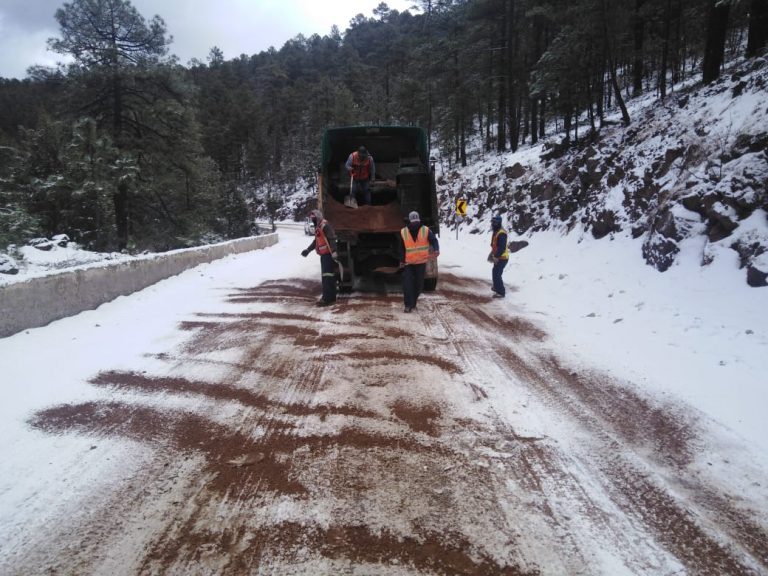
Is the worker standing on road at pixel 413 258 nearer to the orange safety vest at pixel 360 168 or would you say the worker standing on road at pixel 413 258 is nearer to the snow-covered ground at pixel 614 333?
the snow-covered ground at pixel 614 333

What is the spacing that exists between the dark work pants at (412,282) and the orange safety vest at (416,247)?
11 cm

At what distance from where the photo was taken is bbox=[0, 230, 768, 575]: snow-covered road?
2.20 meters

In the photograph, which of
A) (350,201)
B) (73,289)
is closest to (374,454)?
(73,289)

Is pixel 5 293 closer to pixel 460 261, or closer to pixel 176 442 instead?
pixel 176 442

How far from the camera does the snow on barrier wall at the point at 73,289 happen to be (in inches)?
217

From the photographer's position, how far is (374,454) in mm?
3029

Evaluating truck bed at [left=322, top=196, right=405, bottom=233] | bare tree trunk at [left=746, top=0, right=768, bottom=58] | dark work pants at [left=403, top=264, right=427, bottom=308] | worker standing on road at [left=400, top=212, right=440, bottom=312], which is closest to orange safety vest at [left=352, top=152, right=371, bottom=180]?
truck bed at [left=322, top=196, right=405, bottom=233]

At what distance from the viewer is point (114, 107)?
1791 cm

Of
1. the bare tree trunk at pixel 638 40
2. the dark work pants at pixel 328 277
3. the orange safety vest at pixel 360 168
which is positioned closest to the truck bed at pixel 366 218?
the orange safety vest at pixel 360 168

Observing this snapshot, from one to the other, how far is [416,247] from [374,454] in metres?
5.12

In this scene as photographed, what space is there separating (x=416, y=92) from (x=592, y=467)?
126 feet

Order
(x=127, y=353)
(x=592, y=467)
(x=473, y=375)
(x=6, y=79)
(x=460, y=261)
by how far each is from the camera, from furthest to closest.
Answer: (x=6, y=79) < (x=460, y=261) < (x=127, y=353) < (x=473, y=375) < (x=592, y=467)

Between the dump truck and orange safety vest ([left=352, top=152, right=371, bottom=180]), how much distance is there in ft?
0.98

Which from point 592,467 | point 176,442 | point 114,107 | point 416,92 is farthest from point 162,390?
point 416,92
